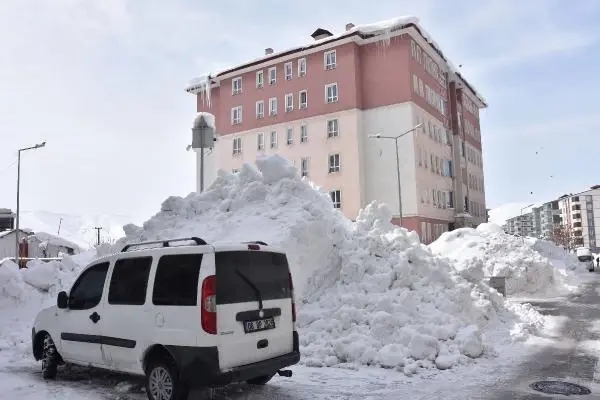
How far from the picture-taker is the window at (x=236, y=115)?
48812 mm

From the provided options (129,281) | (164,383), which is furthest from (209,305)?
(129,281)

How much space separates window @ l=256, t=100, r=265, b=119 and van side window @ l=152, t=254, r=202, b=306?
4246 cm

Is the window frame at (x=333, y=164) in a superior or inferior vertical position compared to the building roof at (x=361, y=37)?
inferior

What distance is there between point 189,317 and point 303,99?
40.9 metres

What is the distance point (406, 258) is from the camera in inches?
426

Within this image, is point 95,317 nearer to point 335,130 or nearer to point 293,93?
point 335,130

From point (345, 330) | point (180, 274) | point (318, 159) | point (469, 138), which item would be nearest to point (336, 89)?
point (318, 159)

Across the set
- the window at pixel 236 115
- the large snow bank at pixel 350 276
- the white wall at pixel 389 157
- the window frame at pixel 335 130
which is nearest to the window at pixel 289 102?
the window frame at pixel 335 130

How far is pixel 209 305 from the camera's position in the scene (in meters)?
5.26

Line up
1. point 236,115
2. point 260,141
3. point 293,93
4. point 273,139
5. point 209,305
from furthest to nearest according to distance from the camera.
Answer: point 236,115, point 260,141, point 273,139, point 293,93, point 209,305

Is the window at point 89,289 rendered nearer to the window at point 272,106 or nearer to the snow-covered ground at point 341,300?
the snow-covered ground at point 341,300

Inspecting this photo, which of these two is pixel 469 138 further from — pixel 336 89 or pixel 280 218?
pixel 280 218

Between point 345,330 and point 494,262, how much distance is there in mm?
15658

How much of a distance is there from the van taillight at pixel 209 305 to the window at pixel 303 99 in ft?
132
